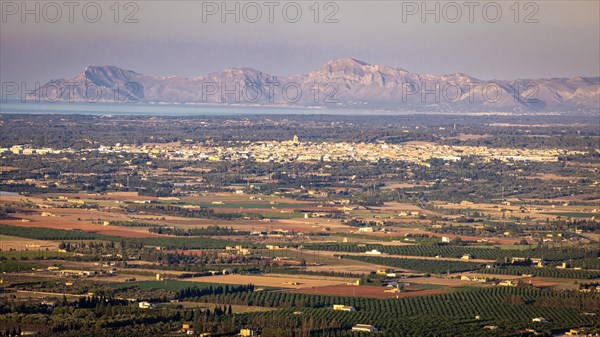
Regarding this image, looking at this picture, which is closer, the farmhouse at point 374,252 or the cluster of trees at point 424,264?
the cluster of trees at point 424,264

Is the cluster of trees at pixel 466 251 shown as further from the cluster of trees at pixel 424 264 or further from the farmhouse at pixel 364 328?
the farmhouse at pixel 364 328

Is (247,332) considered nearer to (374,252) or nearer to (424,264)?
(424,264)

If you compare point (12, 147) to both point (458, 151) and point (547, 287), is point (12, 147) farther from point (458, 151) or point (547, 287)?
point (547, 287)

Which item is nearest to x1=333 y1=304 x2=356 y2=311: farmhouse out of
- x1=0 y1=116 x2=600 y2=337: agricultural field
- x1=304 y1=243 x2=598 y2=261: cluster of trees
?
x1=0 y1=116 x2=600 y2=337: agricultural field

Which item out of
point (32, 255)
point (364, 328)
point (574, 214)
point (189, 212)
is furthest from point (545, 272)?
point (189, 212)

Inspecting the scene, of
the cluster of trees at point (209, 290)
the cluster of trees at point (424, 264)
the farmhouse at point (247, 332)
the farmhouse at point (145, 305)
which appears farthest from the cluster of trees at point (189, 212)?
the farmhouse at point (247, 332)

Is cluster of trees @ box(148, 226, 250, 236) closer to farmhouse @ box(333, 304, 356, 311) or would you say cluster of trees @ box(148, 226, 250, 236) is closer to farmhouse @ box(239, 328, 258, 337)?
farmhouse @ box(333, 304, 356, 311)

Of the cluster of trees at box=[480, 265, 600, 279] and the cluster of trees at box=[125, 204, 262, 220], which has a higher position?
the cluster of trees at box=[125, 204, 262, 220]

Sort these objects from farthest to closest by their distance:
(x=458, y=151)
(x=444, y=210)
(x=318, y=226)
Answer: (x=458, y=151) → (x=444, y=210) → (x=318, y=226)

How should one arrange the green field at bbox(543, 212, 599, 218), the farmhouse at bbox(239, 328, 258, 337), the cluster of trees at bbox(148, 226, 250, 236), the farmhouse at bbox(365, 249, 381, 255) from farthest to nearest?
1. the green field at bbox(543, 212, 599, 218)
2. the cluster of trees at bbox(148, 226, 250, 236)
3. the farmhouse at bbox(365, 249, 381, 255)
4. the farmhouse at bbox(239, 328, 258, 337)

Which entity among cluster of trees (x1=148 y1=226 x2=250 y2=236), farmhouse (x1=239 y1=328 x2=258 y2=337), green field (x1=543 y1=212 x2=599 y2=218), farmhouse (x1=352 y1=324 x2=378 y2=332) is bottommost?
farmhouse (x1=352 y1=324 x2=378 y2=332)

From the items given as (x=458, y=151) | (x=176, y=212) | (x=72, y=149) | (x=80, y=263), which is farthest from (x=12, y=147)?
(x=80, y=263)
